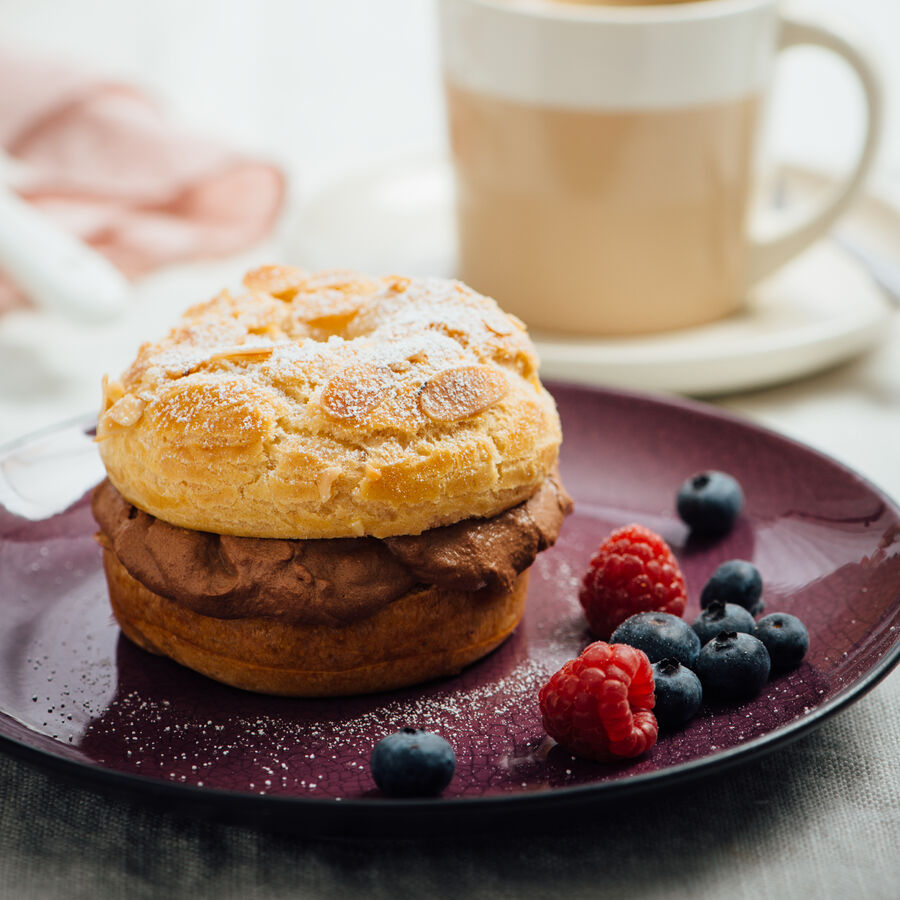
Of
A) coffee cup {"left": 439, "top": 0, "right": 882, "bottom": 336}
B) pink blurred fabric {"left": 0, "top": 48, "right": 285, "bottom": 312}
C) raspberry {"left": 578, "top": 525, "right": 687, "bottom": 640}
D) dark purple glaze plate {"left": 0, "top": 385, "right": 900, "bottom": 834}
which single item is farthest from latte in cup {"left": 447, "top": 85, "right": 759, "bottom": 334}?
raspberry {"left": 578, "top": 525, "right": 687, "bottom": 640}

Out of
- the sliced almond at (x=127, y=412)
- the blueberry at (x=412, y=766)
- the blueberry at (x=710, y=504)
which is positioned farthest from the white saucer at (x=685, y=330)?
the blueberry at (x=412, y=766)

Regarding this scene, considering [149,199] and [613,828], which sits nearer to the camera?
[613,828]

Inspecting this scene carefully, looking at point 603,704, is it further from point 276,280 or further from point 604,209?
point 604,209

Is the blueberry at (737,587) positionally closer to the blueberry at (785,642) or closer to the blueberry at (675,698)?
the blueberry at (785,642)

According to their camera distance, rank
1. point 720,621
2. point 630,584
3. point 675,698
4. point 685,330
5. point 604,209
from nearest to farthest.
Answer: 1. point 675,698
2. point 720,621
3. point 630,584
4. point 604,209
5. point 685,330

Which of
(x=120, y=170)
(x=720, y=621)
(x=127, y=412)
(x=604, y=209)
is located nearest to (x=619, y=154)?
(x=604, y=209)

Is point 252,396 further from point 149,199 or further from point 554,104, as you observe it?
point 149,199

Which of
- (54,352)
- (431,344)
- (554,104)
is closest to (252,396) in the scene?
(431,344)
